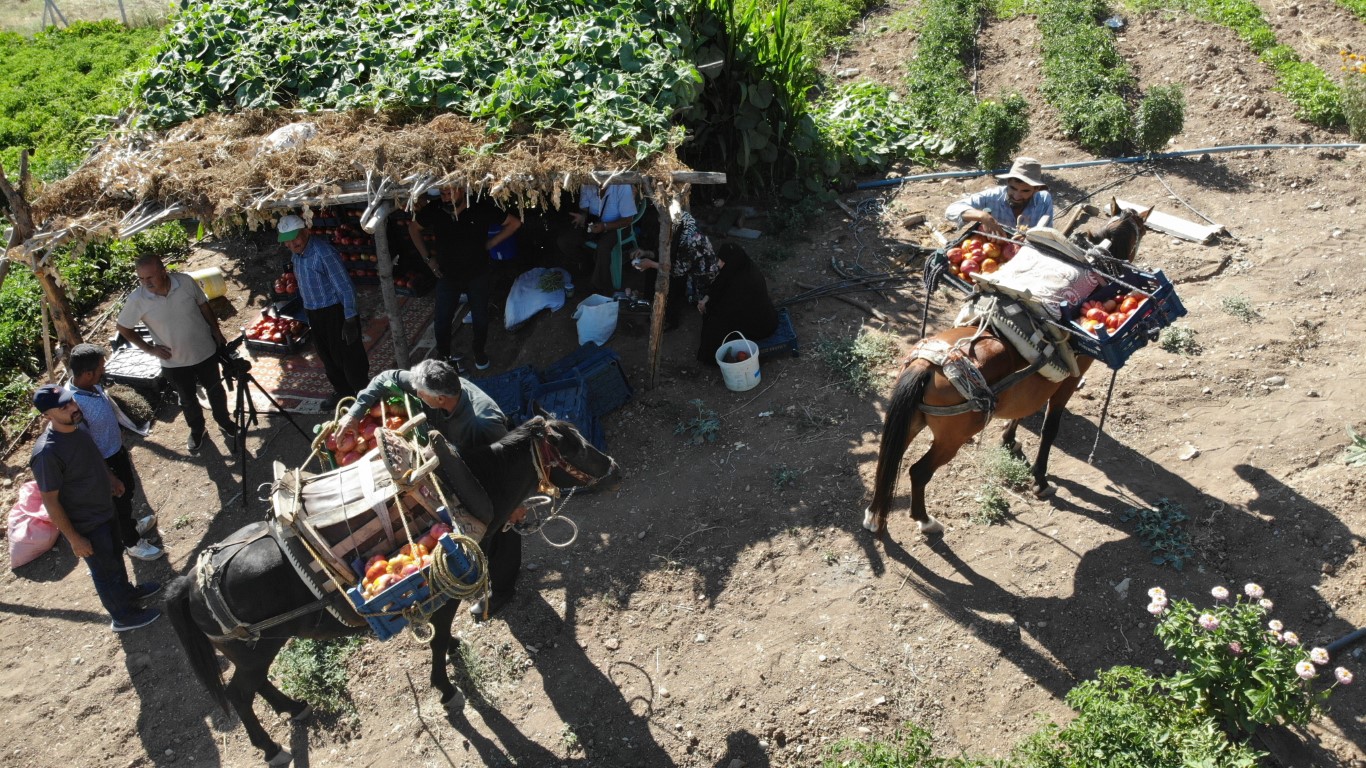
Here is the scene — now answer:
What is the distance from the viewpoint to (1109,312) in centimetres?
553

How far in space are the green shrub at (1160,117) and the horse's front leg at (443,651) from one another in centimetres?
861

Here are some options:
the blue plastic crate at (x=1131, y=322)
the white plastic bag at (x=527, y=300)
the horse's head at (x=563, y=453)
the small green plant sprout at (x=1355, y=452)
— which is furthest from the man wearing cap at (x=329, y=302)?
the small green plant sprout at (x=1355, y=452)

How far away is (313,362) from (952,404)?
6.18 metres

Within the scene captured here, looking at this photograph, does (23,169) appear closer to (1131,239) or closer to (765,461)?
(765,461)

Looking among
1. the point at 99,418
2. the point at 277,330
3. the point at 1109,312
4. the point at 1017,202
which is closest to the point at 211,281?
the point at 277,330

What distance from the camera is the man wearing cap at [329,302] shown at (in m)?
7.12

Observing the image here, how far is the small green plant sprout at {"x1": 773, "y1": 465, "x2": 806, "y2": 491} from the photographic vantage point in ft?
22.0

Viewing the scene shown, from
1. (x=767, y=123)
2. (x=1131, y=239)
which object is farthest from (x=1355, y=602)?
(x=767, y=123)

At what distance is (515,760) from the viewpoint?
17.3 ft

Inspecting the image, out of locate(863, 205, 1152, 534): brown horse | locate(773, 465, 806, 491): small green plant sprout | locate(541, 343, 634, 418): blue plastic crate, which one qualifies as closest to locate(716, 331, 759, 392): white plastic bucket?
locate(541, 343, 634, 418): blue plastic crate

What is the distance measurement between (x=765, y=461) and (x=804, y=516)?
650 mm

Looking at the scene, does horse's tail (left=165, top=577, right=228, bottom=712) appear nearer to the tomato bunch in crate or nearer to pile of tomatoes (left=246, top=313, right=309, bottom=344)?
the tomato bunch in crate

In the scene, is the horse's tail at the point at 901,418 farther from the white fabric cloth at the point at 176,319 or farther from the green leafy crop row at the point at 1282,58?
the green leafy crop row at the point at 1282,58

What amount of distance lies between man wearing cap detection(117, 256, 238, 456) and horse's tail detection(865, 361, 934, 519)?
5324 millimetres
